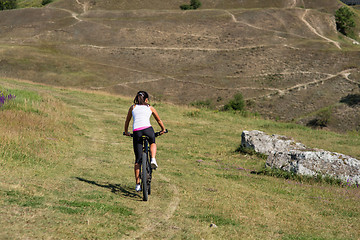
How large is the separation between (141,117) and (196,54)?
76.4m

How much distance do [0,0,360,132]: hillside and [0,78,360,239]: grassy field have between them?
3528 cm

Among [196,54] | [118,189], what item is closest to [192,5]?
[196,54]

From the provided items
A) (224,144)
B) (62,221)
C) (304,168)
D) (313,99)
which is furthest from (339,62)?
(62,221)

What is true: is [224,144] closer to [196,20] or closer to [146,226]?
[146,226]

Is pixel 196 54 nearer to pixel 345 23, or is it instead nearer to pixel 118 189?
pixel 345 23

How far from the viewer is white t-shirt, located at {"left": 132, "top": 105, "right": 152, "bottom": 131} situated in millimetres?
10141

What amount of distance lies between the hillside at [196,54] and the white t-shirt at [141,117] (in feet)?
136

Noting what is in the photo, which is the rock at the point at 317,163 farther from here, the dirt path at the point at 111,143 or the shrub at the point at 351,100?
the shrub at the point at 351,100

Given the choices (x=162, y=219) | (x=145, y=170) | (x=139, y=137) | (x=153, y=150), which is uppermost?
(x=139, y=137)

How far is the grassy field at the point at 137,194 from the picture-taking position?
7762 mm

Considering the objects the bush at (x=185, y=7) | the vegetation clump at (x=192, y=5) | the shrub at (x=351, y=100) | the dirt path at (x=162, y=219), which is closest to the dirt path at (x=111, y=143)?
the dirt path at (x=162, y=219)

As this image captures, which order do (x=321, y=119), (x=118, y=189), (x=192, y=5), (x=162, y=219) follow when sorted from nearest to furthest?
1. (x=162, y=219)
2. (x=118, y=189)
3. (x=321, y=119)
4. (x=192, y=5)

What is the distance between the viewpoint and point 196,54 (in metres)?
84.9

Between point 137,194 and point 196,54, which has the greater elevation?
point 137,194
